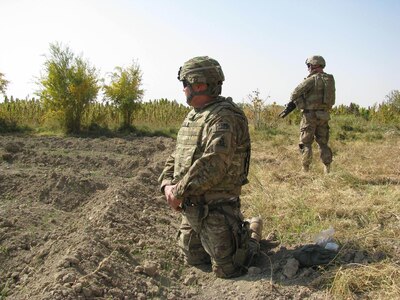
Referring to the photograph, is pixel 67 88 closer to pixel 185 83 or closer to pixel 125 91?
pixel 125 91

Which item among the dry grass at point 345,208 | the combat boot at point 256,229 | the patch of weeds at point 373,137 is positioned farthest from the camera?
the patch of weeds at point 373,137

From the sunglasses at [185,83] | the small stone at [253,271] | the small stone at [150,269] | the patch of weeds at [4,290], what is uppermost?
the sunglasses at [185,83]

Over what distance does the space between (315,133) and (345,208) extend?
2.57 m

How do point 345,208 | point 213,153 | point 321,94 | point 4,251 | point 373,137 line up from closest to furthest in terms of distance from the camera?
point 213,153 → point 4,251 → point 345,208 → point 321,94 → point 373,137

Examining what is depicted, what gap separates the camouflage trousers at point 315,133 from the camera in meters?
6.73

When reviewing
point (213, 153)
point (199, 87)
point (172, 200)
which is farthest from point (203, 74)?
point (172, 200)

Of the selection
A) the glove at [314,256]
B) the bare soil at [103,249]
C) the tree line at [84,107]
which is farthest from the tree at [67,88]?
the glove at [314,256]

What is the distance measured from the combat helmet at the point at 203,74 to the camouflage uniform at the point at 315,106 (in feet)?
11.7

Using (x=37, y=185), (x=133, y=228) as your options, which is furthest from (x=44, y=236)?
(x=37, y=185)

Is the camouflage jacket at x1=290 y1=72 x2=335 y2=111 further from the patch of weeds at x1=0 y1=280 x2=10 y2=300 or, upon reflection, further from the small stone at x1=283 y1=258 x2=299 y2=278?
the patch of weeds at x1=0 y1=280 x2=10 y2=300

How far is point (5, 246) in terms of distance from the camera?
153 inches

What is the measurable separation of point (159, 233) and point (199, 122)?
1.66 m

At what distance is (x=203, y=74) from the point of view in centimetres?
333

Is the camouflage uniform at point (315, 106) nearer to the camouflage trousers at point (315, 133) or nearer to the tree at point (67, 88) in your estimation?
the camouflage trousers at point (315, 133)
